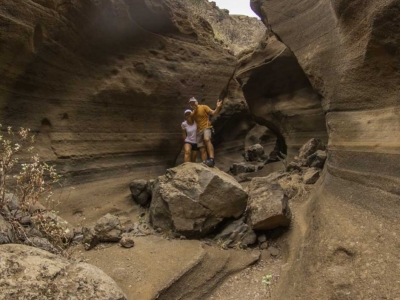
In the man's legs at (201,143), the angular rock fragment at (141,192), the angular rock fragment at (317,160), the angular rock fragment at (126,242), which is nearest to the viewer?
the angular rock fragment at (126,242)

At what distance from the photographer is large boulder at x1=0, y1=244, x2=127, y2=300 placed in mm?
2240

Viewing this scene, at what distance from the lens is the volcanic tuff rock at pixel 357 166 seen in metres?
3.00

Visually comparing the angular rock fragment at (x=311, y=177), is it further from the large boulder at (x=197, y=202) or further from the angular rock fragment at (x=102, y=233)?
the angular rock fragment at (x=102, y=233)

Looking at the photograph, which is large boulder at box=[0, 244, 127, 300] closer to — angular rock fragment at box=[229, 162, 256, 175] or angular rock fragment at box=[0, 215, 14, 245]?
angular rock fragment at box=[0, 215, 14, 245]

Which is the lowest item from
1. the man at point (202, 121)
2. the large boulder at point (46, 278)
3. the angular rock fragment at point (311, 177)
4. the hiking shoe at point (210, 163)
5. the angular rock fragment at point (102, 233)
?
the angular rock fragment at point (102, 233)

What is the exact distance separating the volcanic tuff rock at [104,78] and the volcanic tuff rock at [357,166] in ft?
13.5

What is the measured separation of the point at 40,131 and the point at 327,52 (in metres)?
4.91

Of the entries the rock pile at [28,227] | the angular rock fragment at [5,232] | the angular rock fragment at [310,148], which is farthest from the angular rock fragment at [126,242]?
the angular rock fragment at [310,148]

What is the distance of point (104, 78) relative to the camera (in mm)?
7074

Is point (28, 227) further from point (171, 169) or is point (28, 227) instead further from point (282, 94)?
point (282, 94)

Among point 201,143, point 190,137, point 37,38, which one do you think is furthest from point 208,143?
point 37,38

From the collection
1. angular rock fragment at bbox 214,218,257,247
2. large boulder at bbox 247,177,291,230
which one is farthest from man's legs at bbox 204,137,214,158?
angular rock fragment at bbox 214,218,257,247

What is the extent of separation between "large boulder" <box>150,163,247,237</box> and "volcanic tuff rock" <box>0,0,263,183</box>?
2.31 metres

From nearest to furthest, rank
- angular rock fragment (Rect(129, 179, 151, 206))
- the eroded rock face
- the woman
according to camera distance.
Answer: angular rock fragment (Rect(129, 179, 151, 206)) → the woman → the eroded rock face
